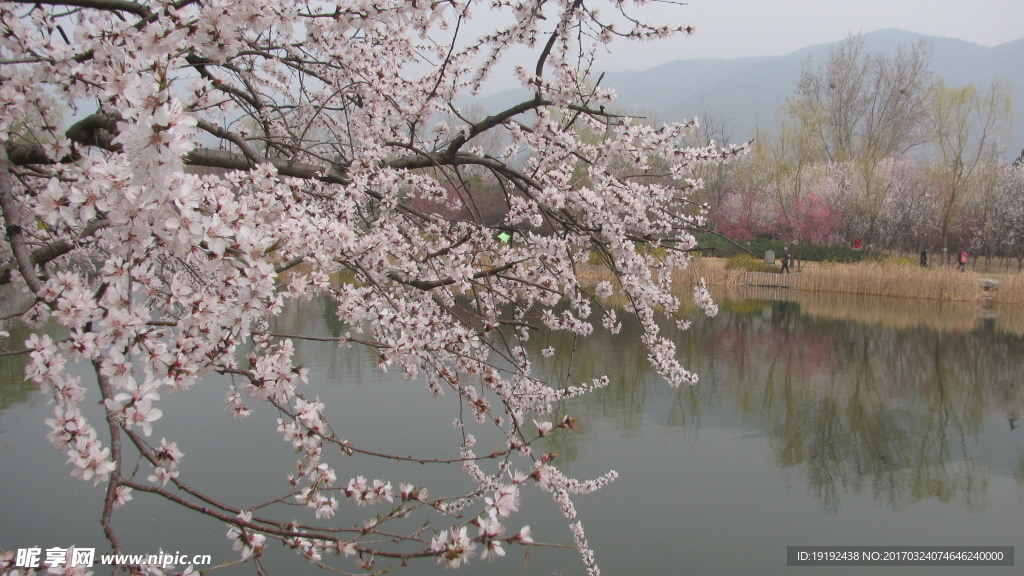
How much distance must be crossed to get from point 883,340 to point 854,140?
26.2 meters

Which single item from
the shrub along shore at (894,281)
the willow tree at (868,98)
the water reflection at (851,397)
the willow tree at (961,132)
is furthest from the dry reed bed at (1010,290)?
the willow tree at (868,98)

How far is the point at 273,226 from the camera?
4.96 ft

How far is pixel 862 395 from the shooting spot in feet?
27.5

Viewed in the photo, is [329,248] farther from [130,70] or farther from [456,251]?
[456,251]

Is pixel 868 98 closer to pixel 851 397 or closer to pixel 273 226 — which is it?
pixel 851 397

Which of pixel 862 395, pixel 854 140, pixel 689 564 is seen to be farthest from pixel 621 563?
pixel 854 140

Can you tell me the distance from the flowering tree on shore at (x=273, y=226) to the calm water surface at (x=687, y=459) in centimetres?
212

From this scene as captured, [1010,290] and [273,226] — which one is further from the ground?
[273,226]

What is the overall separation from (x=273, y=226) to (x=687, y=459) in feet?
17.5

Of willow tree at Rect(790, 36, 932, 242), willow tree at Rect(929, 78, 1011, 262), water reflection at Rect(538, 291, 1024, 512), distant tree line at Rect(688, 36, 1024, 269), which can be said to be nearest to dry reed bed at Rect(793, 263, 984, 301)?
water reflection at Rect(538, 291, 1024, 512)

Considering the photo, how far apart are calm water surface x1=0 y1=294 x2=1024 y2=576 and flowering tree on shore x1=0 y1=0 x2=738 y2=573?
212 cm

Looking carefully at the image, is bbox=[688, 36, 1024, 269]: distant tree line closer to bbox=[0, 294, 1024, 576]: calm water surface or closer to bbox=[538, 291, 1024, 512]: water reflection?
bbox=[538, 291, 1024, 512]: water reflection

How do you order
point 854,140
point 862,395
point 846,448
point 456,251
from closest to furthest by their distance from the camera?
point 456,251, point 846,448, point 862,395, point 854,140

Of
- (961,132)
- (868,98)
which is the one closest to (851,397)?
(961,132)
